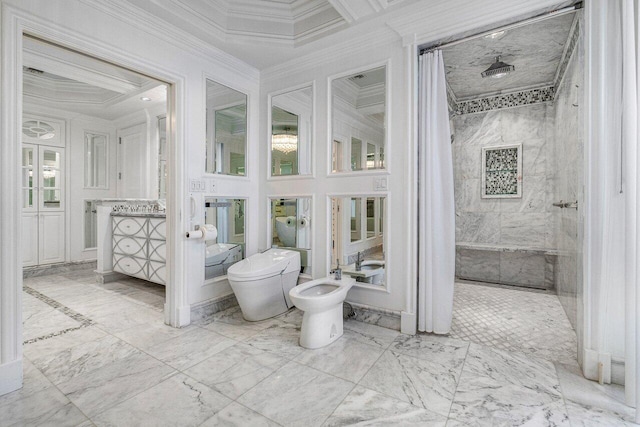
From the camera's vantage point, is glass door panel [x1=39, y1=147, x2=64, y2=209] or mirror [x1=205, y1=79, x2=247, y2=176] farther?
glass door panel [x1=39, y1=147, x2=64, y2=209]

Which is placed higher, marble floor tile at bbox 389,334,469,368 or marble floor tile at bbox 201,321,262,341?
marble floor tile at bbox 201,321,262,341

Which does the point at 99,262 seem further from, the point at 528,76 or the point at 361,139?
the point at 528,76

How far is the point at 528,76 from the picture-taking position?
3.61 meters

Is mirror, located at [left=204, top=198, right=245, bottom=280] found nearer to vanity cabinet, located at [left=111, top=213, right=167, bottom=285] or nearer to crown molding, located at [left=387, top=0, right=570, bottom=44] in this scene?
vanity cabinet, located at [left=111, top=213, right=167, bottom=285]

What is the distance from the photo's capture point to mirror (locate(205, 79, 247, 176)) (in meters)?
2.88

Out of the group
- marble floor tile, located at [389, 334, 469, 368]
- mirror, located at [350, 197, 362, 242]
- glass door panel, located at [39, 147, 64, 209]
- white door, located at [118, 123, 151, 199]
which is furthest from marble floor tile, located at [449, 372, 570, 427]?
glass door panel, located at [39, 147, 64, 209]

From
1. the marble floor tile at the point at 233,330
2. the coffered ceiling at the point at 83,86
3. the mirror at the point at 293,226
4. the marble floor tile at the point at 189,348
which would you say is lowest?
the marble floor tile at the point at 189,348

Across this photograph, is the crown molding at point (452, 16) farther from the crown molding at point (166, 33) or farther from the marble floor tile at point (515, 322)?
the marble floor tile at point (515, 322)

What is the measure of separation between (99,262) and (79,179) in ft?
5.94

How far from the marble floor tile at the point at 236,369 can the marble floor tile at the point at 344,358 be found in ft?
0.63

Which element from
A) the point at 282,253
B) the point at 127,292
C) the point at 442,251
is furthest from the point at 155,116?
the point at 442,251

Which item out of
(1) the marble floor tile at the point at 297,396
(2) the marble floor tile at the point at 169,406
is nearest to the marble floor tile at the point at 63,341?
(2) the marble floor tile at the point at 169,406

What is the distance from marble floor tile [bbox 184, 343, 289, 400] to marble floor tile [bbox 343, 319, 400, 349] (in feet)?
2.07

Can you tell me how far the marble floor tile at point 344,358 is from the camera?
191 cm
